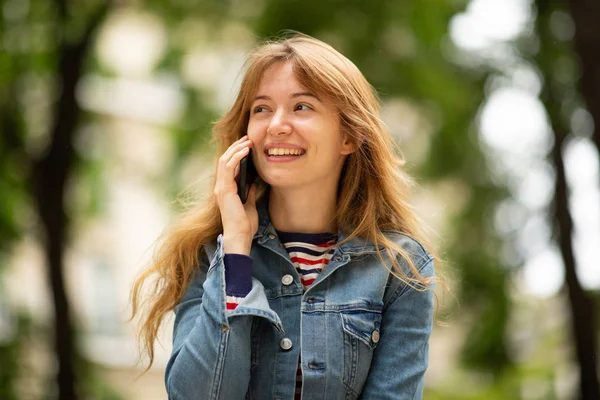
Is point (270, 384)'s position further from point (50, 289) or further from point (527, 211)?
point (527, 211)

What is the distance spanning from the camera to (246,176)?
2.69m

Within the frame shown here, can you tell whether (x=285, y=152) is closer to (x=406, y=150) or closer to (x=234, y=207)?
(x=234, y=207)

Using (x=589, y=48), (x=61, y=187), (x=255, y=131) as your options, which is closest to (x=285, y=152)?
(x=255, y=131)

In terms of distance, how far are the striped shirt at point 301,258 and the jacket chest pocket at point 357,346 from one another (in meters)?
0.14

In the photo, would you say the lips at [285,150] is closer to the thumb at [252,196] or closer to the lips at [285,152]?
the lips at [285,152]

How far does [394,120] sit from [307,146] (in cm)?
648

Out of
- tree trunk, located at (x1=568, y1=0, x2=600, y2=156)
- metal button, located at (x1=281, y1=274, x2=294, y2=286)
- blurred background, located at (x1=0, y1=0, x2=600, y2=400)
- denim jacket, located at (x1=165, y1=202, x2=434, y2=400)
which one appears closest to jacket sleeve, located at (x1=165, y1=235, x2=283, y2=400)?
denim jacket, located at (x1=165, y1=202, x2=434, y2=400)

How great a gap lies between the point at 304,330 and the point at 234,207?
42 centimetres

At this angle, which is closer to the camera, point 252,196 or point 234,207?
point 234,207

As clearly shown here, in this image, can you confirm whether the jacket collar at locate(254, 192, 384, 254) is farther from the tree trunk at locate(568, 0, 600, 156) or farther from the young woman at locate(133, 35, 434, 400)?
the tree trunk at locate(568, 0, 600, 156)

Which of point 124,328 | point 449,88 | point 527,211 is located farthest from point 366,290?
point 124,328

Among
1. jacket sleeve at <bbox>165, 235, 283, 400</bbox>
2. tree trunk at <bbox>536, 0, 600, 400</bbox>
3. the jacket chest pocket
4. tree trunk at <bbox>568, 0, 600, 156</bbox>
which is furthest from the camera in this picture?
tree trunk at <bbox>536, 0, 600, 400</bbox>

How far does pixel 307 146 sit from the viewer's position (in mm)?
2590

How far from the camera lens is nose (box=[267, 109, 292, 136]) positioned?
8.36ft
